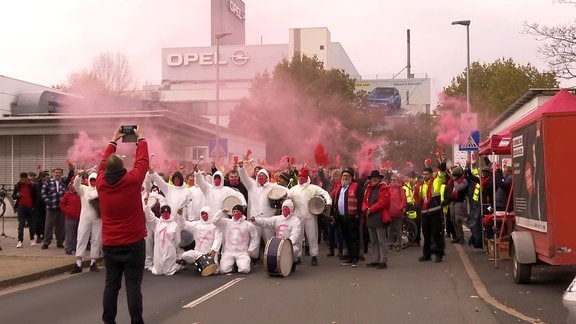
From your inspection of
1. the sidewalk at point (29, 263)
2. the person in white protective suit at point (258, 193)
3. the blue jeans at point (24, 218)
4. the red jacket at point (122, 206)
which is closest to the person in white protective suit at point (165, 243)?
the person in white protective suit at point (258, 193)

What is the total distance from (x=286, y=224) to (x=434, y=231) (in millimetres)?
3024

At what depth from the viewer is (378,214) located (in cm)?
1164

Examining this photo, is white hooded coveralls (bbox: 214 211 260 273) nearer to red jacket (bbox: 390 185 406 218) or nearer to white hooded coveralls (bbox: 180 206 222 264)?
white hooded coveralls (bbox: 180 206 222 264)

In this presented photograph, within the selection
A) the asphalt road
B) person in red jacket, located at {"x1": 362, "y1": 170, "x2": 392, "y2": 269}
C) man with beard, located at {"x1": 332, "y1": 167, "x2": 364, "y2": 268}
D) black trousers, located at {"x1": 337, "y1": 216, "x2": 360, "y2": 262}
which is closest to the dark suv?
man with beard, located at {"x1": 332, "y1": 167, "x2": 364, "y2": 268}

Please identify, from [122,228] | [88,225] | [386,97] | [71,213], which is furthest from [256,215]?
[386,97]

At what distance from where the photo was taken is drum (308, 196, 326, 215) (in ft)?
40.2

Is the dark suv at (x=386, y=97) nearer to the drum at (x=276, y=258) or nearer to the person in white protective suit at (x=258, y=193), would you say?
the person in white protective suit at (x=258, y=193)

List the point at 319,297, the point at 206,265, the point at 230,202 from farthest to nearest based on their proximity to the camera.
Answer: the point at 230,202, the point at 206,265, the point at 319,297

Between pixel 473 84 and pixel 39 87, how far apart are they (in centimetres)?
2695

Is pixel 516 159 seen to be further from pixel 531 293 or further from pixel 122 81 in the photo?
pixel 122 81

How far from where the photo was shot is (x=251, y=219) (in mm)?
11609

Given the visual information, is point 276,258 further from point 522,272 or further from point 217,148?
point 217,148

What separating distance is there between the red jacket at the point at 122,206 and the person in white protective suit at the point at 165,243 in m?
4.83

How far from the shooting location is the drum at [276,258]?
34.1 feet
